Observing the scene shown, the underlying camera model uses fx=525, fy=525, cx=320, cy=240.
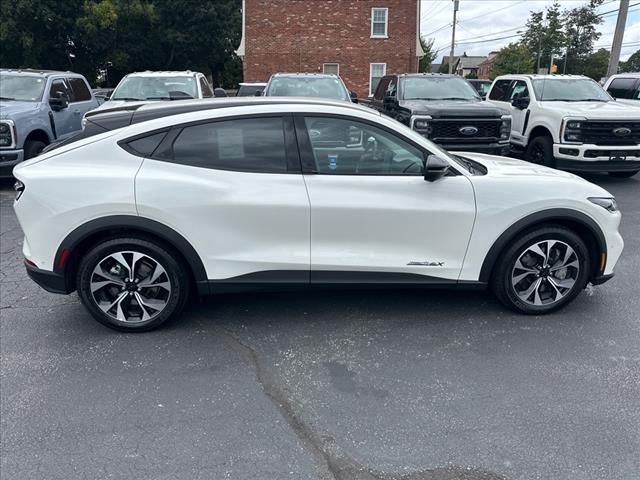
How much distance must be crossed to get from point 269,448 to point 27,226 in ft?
8.05

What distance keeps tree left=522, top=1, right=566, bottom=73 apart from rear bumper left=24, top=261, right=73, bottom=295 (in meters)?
64.3

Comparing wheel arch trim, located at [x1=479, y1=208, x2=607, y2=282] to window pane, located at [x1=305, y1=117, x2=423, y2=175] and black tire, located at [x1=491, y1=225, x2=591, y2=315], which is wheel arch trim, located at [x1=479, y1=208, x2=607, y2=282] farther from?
window pane, located at [x1=305, y1=117, x2=423, y2=175]

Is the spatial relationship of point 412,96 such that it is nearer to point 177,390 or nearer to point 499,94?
point 499,94

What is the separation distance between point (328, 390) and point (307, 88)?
8351mm

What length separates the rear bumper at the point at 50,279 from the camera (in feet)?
12.7

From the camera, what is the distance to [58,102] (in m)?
9.71

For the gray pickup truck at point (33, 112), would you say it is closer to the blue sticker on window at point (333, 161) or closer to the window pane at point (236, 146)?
the window pane at point (236, 146)

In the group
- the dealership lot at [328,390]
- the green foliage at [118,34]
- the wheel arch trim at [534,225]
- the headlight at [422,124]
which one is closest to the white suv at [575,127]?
the headlight at [422,124]

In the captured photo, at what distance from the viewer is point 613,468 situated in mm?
2605

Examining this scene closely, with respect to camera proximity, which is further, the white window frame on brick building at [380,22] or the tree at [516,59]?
the tree at [516,59]

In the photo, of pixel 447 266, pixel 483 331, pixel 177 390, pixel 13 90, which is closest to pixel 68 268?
pixel 177 390

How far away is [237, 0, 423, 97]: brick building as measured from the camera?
27.1 metres

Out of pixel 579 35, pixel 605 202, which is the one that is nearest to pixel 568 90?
pixel 605 202

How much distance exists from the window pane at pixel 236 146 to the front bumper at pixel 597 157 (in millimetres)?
6862
